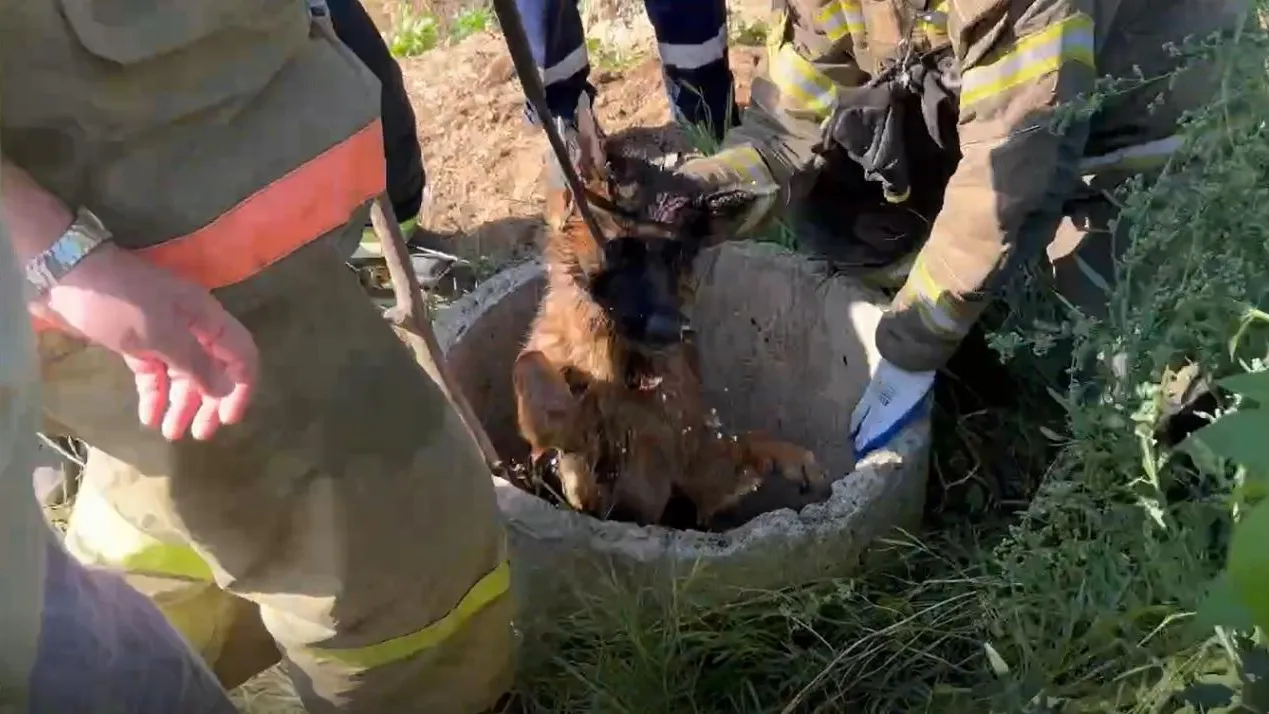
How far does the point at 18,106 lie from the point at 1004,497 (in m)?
1.85

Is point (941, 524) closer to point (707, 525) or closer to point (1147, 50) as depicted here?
point (707, 525)

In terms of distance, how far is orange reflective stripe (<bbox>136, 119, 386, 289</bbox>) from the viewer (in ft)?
4.33

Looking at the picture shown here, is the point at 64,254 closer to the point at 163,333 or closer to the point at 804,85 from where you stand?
the point at 163,333

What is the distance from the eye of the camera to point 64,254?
1201mm

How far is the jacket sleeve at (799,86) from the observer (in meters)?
2.47

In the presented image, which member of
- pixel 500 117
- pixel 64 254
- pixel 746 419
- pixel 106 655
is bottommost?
pixel 746 419

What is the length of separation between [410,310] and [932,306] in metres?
0.89

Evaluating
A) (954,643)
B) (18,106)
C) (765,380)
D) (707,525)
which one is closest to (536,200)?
(765,380)

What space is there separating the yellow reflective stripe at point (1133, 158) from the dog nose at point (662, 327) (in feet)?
2.54

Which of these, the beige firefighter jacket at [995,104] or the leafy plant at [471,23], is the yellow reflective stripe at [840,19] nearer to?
the beige firefighter jacket at [995,104]

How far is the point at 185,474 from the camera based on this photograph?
4.83 ft

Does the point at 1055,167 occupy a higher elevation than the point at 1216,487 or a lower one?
higher

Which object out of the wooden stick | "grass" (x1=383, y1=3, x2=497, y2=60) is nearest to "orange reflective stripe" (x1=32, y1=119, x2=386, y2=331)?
the wooden stick

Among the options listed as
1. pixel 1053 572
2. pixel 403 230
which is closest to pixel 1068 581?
pixel 1053 572
